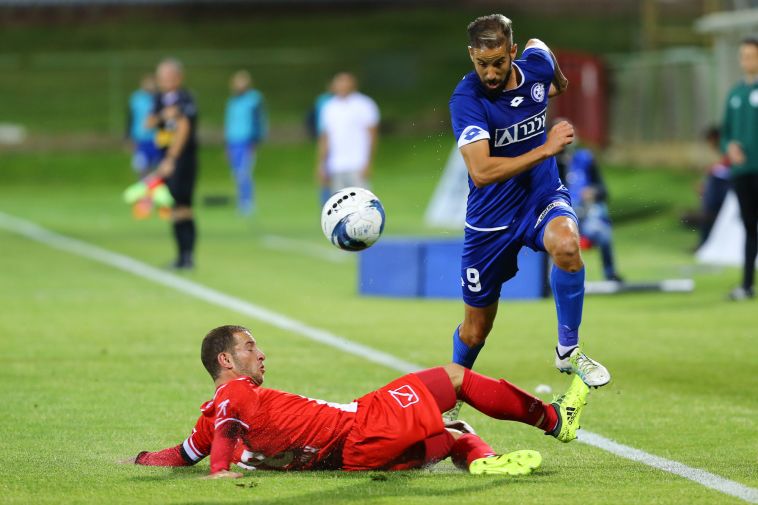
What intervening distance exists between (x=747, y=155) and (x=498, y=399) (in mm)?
7947

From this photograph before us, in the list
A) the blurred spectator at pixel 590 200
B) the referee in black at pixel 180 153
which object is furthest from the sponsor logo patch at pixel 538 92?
the referee in black at pixel 180 153

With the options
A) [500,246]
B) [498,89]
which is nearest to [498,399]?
[500,246]

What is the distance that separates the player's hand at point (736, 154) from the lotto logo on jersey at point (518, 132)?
6.47m

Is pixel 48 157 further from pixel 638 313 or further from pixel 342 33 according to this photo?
pixel 638 313

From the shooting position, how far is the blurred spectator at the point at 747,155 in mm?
13992

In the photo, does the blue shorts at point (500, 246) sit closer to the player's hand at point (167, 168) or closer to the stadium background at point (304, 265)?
the stadium background at point (304, 265)

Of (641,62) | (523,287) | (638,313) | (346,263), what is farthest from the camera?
(641,62)

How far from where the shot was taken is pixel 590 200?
16.4 metres

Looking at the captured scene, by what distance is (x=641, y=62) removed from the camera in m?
30.6

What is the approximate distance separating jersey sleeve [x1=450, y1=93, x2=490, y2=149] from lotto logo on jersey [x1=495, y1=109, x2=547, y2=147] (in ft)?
0.53

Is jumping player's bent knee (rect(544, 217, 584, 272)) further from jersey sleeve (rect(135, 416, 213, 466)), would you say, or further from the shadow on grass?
jersey sleeve (rect(135, 416, 213, 466))

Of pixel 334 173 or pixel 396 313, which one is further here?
pixel 334 173

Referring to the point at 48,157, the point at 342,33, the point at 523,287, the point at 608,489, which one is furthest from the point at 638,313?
the point at 342,33

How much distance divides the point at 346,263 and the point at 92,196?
48.8ft
